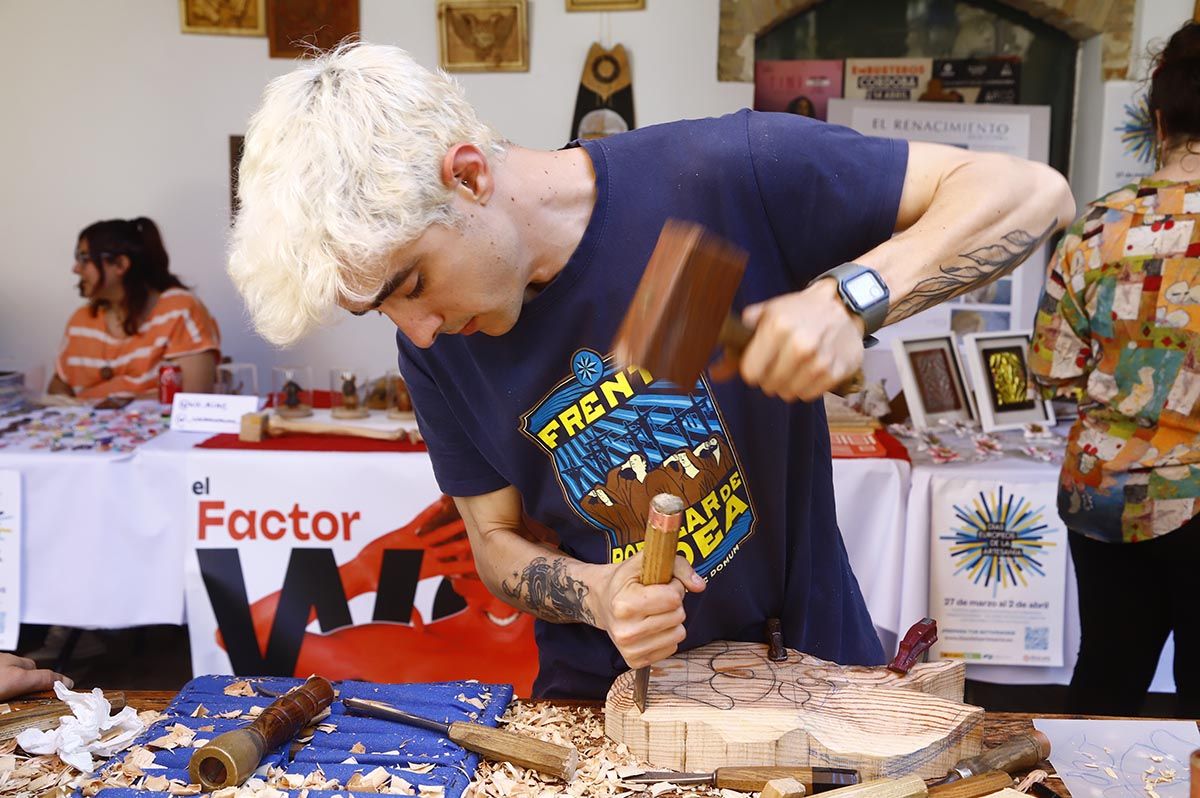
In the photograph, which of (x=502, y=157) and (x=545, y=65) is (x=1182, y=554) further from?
(x=545, y=65)

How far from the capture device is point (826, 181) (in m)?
1.57

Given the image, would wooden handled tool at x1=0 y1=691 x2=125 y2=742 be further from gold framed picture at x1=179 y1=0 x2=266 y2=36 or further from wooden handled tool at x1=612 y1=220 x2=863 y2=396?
gold framed picture at x1=179 y1=0 x2=266 y2=36

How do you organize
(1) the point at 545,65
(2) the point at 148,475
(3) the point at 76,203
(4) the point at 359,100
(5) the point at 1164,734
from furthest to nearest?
1. (3) the point at 76,203
2. (1) the point at 545,65
3. (2) the point at 148,475
4. (5) the point at 1164,734
5. (4) the point at 359,100

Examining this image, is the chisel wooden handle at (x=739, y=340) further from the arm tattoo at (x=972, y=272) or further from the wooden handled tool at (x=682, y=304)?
the arm tattoo at (x=972, y=272)

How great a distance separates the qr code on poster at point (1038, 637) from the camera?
11.5 ft

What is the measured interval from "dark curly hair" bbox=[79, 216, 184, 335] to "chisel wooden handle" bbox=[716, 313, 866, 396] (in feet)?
13.6

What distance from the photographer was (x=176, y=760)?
153cm

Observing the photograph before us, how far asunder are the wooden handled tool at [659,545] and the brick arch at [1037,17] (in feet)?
13.1

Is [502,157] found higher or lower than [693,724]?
higher

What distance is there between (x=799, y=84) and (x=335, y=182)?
167 inches

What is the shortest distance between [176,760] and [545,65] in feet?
14.2

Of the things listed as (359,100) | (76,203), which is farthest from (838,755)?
(76,203)

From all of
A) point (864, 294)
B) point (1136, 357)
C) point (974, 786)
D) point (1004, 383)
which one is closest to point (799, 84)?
point (1004, 383)

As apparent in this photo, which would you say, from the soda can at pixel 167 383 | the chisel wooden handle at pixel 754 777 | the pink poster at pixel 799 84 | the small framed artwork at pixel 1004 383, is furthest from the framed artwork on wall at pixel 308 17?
the chisel wooden handle at pixel 754 777
